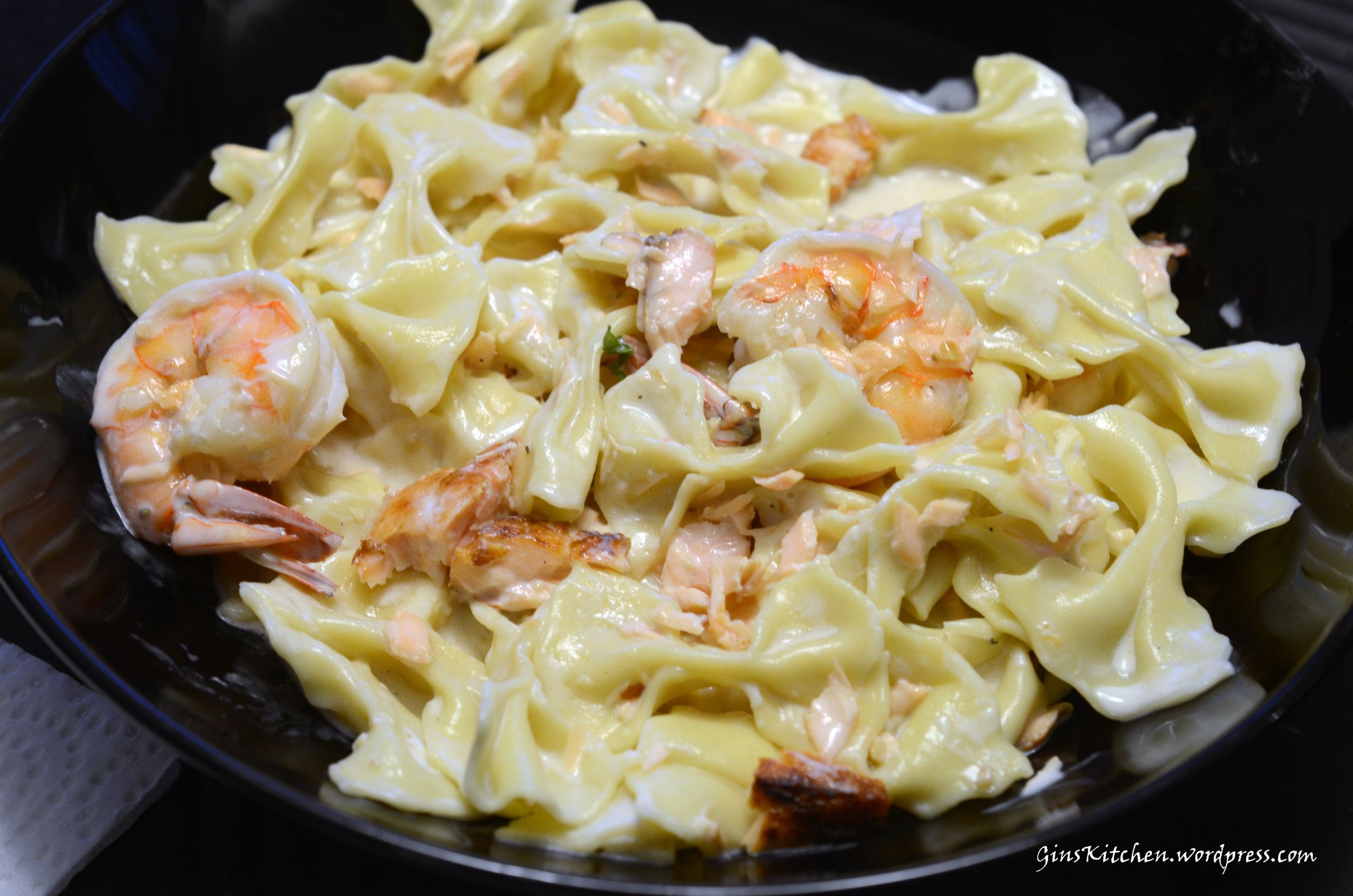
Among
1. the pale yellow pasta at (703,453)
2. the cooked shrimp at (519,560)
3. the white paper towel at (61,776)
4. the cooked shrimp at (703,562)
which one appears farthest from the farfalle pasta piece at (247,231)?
the cooked shrimp at (703,562)

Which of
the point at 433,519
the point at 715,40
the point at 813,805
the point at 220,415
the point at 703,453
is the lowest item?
the point at 813,805

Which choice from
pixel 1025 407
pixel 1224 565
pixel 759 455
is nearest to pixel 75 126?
pixel 759 455

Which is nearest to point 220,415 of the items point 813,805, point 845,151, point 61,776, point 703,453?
point 61,776

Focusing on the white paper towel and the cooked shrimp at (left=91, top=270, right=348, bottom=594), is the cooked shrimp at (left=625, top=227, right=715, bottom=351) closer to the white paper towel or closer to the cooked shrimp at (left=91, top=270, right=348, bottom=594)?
the cooked shrimp at (left=91, top=270, right=348, bottom=594)

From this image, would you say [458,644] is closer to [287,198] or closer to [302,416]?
[302,416]

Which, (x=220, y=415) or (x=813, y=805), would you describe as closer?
(x=813, y=805)

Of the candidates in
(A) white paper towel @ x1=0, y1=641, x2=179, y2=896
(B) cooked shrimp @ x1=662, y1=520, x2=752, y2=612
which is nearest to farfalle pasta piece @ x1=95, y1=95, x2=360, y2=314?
(A) white paper towel @ x1=0, y1=641, x2=179, y2=896

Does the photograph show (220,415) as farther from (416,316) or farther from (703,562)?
(703,562)
